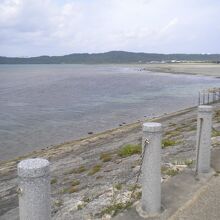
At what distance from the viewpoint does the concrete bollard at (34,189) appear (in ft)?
12.4

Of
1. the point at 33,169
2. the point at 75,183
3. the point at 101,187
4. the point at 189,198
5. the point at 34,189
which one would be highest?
the point at 33,169

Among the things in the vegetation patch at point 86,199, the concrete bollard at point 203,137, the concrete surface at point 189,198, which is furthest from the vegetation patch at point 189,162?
the vegetation patch at point 86,199

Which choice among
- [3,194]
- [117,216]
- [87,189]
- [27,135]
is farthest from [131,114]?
[117,216]

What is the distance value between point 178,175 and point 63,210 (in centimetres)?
238

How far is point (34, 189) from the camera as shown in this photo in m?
3.80

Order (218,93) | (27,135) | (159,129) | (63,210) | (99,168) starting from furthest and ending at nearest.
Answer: (218,93), (27,135), (99,168), (63,210), (159,129)

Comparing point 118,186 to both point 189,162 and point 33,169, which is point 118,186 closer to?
point 189,162

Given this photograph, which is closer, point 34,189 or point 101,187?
point 34,189

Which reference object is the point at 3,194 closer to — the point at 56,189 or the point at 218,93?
the point at 56,189

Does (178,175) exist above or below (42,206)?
below

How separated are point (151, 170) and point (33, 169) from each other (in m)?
2.22

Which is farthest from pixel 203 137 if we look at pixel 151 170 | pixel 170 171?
pixel 151 170

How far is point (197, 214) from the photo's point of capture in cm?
575

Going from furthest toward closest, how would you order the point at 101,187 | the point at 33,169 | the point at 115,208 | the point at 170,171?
the point at 101,187
the point at 170,171
the point at 115,208
the point at 33,169
